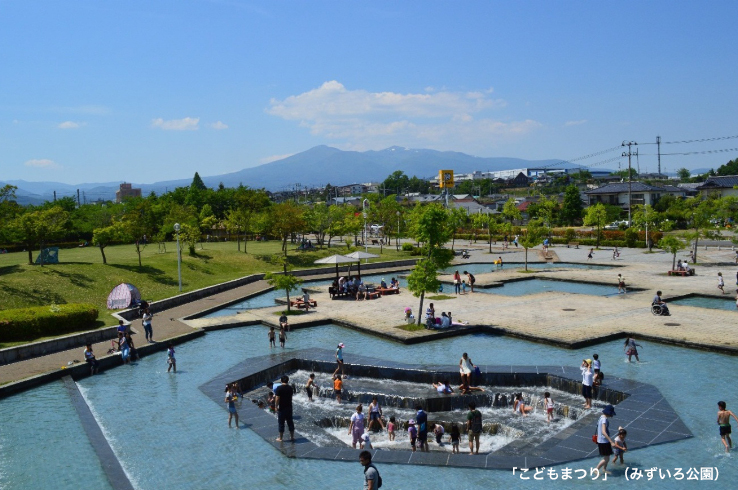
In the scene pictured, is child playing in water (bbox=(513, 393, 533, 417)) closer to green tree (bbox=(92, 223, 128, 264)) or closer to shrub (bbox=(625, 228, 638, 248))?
green tree (bbox=(92, 223, 128, 264))

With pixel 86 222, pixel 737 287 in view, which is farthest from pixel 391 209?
pixel 737 287

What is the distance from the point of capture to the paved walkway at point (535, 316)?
75.8 feet

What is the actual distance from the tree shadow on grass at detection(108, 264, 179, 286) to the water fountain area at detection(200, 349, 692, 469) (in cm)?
1915

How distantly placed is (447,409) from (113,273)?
27.6 meters

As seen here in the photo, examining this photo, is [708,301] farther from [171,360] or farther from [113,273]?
[113,273]

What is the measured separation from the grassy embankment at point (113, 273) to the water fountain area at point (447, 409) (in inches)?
507

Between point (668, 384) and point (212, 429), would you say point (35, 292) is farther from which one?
point (668, 384)

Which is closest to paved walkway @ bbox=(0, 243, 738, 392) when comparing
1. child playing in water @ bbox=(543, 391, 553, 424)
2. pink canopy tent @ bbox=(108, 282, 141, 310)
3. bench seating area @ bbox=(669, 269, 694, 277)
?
bench seating area @ bbox=(669, 269, 694, 277)

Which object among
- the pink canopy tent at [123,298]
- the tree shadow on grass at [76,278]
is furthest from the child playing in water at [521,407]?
the tree shadow on grass at [76,278]

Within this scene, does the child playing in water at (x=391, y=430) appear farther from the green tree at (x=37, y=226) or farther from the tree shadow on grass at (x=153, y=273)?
the green tree at (x=37, y=226)

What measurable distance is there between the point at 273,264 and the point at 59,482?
37.9 m

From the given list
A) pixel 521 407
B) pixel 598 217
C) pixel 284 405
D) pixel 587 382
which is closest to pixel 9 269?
pixel 284 405

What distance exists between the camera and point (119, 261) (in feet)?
144

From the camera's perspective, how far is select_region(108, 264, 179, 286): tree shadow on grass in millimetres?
39463
